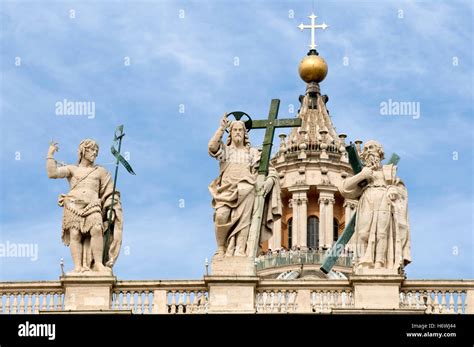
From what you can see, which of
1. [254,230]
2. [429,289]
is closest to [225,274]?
[254,230]

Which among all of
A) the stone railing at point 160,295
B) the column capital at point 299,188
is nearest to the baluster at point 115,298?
the stone railing at point 160,295

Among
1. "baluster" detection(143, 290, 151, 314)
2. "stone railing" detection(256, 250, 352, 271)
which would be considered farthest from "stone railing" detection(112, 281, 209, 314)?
"stone railing" detection(256, 250, 352, 271)

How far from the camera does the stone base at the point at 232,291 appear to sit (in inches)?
1932

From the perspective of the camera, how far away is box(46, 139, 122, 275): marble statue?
49.9 meters

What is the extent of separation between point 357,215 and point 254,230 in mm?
2371

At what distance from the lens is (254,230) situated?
49938 millimetres

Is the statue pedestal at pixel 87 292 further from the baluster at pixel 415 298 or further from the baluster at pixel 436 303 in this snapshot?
the baluster at pixel 436 303

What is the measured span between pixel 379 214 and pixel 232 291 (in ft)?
12.2

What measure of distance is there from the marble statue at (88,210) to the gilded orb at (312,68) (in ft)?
152

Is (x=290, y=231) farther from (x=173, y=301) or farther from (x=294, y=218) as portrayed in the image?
(x=173, y=301)

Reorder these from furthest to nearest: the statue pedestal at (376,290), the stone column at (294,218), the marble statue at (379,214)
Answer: the stone column at (294,218)
the marble statue at (379,214)
the statue pedestal at (376,290)
